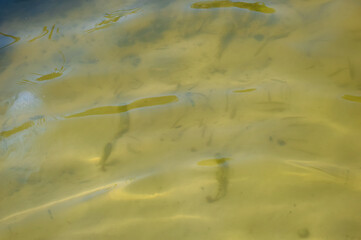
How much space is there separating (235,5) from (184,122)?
1060mm

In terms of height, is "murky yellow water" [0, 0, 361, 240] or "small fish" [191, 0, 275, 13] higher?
"small fish" [191, 0, 275, 13]

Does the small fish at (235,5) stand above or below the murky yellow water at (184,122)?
above

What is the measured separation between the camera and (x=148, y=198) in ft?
4.44

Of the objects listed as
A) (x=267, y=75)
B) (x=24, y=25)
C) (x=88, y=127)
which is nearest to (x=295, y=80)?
(x=267, y=75)

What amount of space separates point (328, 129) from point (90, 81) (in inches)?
50.7

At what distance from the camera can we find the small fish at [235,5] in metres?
2.17

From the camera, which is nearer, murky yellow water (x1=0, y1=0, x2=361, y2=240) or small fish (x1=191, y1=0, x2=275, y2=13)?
murky yellow water (x1=0, y1=0, x2=361, y2=240)

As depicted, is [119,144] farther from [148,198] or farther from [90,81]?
[90,81]

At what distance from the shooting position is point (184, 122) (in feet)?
5.32

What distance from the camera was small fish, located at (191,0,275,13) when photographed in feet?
7.12

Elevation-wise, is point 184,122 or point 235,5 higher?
point 235,5

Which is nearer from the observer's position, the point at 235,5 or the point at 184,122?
the point at 184,122

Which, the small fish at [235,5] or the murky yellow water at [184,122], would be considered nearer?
the murky yellow water at [184,122]

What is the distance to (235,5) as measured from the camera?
2.24 m
